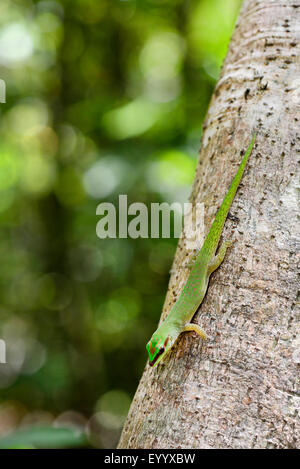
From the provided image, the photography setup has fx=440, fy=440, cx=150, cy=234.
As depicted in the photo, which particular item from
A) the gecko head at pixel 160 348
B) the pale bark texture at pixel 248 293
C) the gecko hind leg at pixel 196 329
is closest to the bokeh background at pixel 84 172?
the pale bark texture at pixel 248 293

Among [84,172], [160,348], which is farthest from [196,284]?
[84,172]

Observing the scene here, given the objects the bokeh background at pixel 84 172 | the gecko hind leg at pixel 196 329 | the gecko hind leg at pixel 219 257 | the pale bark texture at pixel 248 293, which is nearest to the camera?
the pale bark texture at pixel 248 293

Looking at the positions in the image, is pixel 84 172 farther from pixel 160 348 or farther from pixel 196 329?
pixel 196 329

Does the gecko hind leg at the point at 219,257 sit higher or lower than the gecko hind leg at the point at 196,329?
higher

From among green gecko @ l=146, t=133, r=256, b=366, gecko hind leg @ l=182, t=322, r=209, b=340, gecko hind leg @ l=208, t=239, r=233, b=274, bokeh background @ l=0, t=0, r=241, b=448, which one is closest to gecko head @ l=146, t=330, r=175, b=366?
green gecko @ l=146, t=133, r=256, b=366

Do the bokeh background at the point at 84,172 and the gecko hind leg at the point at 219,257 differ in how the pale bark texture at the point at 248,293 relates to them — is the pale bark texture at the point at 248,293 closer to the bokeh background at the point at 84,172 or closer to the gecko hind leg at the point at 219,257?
the gecko hind leg at the point at 219,257

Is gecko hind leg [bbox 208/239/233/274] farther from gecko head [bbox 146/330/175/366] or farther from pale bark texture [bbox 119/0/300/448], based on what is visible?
gecko head [bbox 146/330/175/366]
